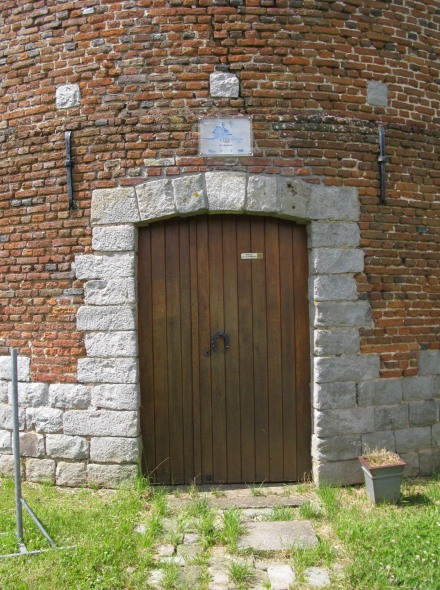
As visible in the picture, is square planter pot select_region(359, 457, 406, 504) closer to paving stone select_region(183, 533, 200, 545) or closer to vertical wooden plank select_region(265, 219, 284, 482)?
vertical wooden plank select_region(265, 219, 284, 482)

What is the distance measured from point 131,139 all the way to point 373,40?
2.45 meters

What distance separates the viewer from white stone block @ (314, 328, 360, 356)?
444 cm

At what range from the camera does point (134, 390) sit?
14.3 feet

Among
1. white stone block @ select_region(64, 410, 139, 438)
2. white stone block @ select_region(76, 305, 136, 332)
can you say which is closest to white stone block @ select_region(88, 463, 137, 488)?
white stone block @ select_region(64, 410, 139, 438)

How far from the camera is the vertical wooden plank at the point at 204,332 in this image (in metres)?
4.55

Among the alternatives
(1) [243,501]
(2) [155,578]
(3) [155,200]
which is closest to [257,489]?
(1) [243,501]

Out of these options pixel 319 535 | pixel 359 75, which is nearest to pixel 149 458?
pixel 319 535

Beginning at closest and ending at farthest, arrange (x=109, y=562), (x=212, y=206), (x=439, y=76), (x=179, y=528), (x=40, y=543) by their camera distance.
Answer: (x=109, y=562)
(x=40, y=543)
(x=179, y=528)
(x=212, y=206)
(x=439, y=76)

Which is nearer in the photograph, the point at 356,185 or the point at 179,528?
the point at 179,528

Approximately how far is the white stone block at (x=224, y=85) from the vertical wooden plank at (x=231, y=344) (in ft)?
3.60

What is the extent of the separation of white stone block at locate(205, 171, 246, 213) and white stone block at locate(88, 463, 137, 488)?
7.88 feet

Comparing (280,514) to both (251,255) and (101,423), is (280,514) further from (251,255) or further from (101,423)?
(251,255)

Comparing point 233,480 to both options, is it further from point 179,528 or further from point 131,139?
point 131,139

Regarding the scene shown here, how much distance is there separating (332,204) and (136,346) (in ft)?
7.12
